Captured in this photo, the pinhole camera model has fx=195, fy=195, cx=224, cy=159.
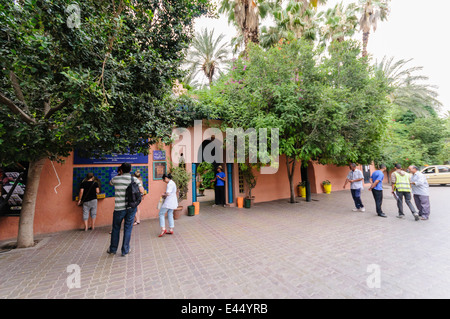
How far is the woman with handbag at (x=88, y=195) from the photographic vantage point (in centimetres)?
611

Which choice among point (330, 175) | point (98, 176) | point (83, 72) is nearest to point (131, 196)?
point (83, 72)

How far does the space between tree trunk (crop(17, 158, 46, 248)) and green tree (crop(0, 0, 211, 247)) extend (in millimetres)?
19

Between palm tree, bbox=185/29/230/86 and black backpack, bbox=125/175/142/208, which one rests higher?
palm tree, bbox=185/29/230/86

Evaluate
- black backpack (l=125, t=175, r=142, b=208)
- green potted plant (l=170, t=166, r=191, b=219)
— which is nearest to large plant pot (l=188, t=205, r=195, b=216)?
green potted plant (l=170, t=166, r=191, b=219)

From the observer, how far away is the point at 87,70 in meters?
3.29

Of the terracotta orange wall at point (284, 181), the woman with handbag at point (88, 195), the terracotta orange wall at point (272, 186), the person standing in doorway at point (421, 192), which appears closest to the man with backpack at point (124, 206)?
the woman with handbag at point (88, 195)

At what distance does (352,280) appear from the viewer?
3182mm

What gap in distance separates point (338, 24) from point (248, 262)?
674 inches

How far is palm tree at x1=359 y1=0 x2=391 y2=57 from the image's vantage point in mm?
15359

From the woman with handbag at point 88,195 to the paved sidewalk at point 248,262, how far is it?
661 mm

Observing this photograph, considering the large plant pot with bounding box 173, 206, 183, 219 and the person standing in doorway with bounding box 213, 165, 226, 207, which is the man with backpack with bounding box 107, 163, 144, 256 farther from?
the person standing in doorway with bounding box 213, 165, 226, 207
